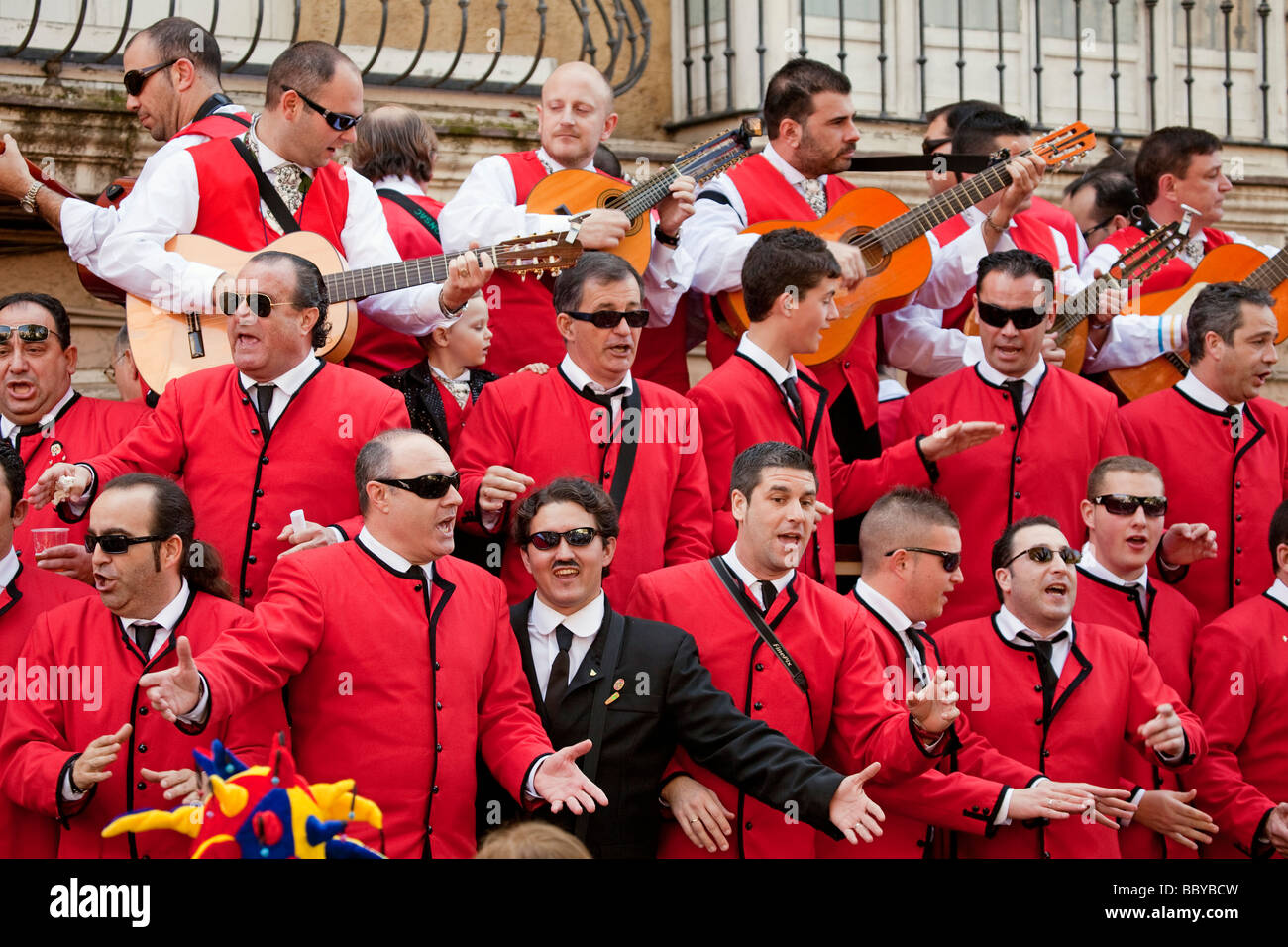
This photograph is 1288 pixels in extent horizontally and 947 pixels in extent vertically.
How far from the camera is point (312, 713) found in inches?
199

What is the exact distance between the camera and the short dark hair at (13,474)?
547 centimetres

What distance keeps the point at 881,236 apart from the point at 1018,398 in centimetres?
88

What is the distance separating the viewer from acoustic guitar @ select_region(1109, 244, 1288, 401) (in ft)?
25.2

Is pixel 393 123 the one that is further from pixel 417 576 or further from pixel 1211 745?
pixel 1211 745

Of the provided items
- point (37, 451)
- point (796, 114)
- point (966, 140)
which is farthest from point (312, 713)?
point (966, 140)

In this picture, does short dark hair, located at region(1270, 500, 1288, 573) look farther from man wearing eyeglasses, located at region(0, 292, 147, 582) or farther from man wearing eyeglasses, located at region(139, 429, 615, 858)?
man wearing eyeglasses, located at region(0, 292, 147, 582)

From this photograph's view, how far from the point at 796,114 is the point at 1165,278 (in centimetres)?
178

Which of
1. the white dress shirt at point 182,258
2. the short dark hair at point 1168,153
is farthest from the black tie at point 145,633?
the short dark hair at point 1168,153

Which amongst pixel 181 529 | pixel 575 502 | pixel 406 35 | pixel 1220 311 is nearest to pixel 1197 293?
pixel 1220 311

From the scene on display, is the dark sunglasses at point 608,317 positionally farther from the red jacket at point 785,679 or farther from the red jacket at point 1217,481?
the red jacket at point 1217,481

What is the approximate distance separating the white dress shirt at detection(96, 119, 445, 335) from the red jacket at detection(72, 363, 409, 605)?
47 centimetres

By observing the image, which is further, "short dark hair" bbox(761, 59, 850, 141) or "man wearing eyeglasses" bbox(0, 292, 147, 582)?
"short dark hair" bbox(761, 59, 850, 141)

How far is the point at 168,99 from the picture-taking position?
6.59 metres

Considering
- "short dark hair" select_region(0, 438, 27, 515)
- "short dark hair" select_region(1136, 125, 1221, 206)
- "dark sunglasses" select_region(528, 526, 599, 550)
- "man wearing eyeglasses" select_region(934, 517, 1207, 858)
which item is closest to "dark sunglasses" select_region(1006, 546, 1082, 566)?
"man wearing eyeglasses" select_region(934, 517, 1207, 858)
